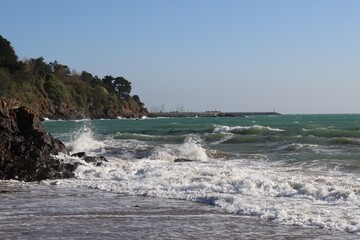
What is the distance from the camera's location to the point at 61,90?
404ft

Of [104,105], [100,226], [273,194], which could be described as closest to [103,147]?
[273,194]

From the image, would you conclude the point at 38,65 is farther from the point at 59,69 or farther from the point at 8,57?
the point at 8,57

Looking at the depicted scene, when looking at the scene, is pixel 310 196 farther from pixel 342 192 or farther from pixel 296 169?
pixel 296 169

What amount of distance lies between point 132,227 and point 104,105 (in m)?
134

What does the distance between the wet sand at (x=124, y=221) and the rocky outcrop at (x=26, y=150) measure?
3769mm

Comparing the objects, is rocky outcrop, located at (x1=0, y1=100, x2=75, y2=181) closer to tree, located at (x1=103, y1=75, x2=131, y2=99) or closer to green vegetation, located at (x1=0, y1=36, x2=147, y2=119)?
green vegetation, located at (x1=0, y1=36, x2=147, y2=119)

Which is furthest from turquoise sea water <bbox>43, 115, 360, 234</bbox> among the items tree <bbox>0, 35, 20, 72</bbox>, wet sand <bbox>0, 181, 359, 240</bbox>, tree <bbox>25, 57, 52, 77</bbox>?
tree <bbox>25, 57, 52, 77</bbox>

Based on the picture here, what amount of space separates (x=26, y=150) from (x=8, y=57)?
3095 inches

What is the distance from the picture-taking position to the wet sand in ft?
31.2

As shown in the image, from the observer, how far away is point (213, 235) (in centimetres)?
952

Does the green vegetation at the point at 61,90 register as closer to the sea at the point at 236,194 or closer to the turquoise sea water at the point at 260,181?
the turquoise sea water at the point at 260,181

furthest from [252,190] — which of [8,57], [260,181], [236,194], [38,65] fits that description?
[38,65]

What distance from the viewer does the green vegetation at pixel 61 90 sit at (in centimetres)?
9550

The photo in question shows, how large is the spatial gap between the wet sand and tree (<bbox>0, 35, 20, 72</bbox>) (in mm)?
78257
